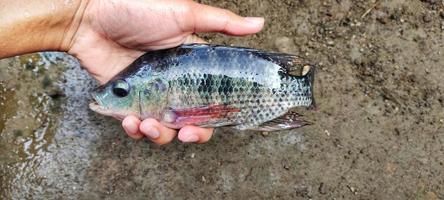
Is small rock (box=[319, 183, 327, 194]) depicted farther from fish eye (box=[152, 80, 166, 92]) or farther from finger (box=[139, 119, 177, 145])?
fish eye (box=[152, 80, 166, 92])

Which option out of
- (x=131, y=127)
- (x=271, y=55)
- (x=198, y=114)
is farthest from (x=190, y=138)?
(x=271, y=55)

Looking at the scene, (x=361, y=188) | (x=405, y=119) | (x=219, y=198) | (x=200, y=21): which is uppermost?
(x=200, y=21)

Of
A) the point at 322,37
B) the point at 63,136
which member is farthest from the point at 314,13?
the point at 63,136

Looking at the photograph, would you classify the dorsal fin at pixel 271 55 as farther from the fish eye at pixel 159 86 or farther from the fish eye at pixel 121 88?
the fish eye at pixel 121 88

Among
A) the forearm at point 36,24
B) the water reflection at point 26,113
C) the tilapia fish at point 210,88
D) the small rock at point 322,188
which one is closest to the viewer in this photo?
the tilapia fish at point 210,88

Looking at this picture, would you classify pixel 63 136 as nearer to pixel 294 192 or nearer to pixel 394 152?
pixel 294 192

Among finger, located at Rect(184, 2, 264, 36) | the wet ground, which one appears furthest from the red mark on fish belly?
the wet ground

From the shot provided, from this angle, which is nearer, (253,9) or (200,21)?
(200,21)

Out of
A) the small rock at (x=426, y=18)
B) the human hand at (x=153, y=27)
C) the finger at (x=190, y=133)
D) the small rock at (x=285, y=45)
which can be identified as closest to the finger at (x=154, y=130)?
the human hand at (x=153, y=27)
